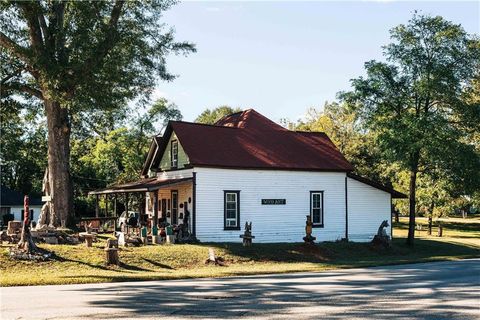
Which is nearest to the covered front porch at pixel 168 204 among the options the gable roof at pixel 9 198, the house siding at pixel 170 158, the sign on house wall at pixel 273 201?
the house siding at pixel 170 158

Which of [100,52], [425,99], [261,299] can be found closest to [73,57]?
[100,52]

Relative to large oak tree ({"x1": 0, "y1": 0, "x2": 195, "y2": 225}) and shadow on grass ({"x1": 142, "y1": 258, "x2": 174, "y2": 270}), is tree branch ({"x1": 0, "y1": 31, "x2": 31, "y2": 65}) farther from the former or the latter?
shadow on grass ({"x1": 142, "y1": 258, "x2": 174, "y2": 270})

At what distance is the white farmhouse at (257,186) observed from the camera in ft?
101

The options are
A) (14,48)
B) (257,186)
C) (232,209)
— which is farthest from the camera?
(257,186)

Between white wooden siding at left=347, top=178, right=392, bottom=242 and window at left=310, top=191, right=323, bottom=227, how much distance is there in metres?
2.21

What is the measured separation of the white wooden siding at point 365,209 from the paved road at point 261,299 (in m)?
17.0

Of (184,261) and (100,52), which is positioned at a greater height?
(100,52)

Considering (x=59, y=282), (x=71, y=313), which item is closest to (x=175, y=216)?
(x=59, y=282)

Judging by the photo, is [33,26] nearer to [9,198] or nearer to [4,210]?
[9,198]

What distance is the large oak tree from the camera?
26.3 m

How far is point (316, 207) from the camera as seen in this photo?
34281 millimetres

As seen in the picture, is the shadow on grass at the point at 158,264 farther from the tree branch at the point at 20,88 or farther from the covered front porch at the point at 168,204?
the tree branch at the point at 20,88

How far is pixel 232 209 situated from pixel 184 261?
718 centimetres

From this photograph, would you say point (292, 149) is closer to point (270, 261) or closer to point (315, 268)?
point (270, 261)
